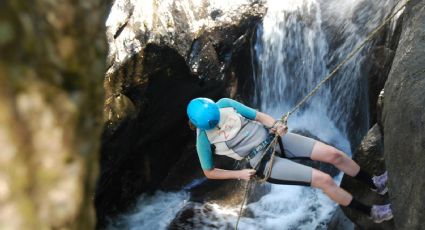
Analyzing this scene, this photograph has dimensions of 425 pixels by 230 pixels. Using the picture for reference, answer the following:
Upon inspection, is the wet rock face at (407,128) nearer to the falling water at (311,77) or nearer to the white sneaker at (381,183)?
the white sneaker at (381,183)

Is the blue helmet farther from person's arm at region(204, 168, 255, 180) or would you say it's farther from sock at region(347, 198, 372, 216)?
sock at region(347, 198, 372, 216)

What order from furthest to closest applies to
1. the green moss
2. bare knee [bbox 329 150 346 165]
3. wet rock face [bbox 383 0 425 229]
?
bare knee [bbox 329 150 346 165] → wet rock face [bbox 383 0 425 229] → the green moss

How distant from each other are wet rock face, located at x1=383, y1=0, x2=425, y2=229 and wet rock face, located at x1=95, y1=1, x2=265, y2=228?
13.2 ft

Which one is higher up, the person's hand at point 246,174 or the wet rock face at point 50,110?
the wet rock face at point 50,110

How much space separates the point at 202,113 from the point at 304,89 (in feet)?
16.0

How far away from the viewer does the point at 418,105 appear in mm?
3801

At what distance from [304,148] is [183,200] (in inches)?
152

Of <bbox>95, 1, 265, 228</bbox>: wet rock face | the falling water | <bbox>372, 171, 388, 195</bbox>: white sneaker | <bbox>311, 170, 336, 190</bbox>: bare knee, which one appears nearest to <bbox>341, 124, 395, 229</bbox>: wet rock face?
<bbox>372, 171, 388, 195</bbox>: white sneaker

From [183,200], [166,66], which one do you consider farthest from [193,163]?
[166,66]

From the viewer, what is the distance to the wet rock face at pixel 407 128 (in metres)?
3.70

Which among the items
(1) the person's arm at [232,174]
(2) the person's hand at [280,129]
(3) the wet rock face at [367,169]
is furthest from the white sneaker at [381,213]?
(1) the person's arm at [232,174]

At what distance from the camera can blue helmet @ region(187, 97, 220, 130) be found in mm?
4324

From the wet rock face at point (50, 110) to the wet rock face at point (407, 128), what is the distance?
10.2 ft

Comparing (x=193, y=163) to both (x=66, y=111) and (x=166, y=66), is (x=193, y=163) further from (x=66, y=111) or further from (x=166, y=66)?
(x=66, y=111)
